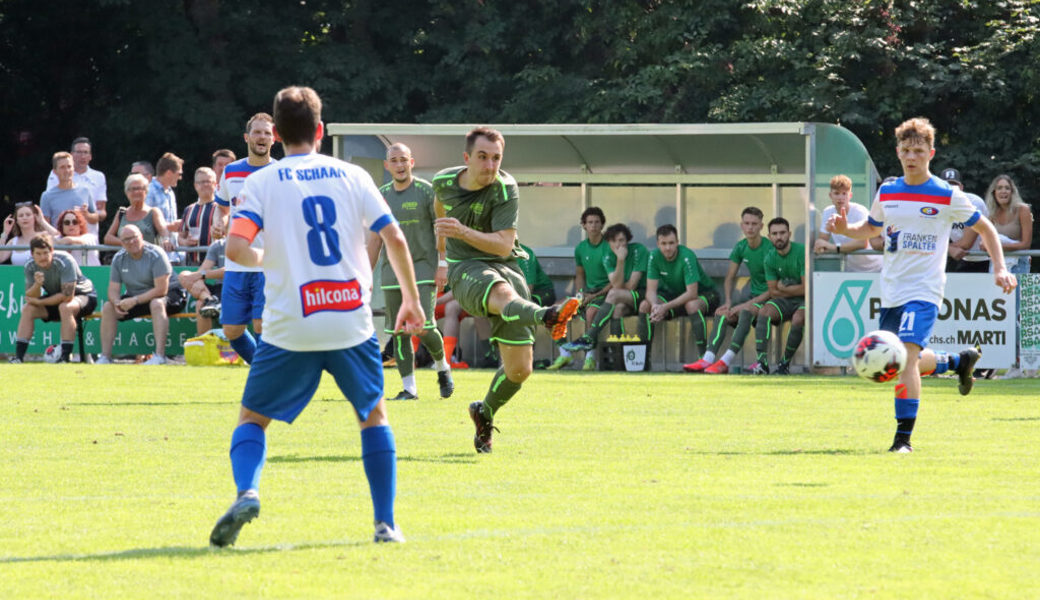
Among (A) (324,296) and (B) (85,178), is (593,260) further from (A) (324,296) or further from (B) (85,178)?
(A) (324,296)

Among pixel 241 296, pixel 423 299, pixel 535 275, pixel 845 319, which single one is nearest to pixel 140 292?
pixel 535 275

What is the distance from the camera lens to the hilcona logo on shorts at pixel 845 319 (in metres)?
19.1

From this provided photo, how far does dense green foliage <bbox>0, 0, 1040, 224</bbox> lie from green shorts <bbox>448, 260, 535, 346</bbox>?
18165 mm

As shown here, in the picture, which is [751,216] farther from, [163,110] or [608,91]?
[163,110]

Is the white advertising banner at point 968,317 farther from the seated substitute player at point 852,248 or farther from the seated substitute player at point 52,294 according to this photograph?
the seated substitute player at point 52,294

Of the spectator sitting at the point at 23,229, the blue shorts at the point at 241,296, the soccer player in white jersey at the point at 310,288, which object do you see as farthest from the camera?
the spectator sitting at the point at 23,229

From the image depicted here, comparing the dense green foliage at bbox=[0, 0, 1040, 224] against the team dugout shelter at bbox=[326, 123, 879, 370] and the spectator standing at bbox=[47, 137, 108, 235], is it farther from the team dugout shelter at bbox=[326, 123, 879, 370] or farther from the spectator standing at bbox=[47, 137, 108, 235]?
the spectator standing at bbox=[47, 137, 108, 235]

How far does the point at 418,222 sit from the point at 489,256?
14.5 ft

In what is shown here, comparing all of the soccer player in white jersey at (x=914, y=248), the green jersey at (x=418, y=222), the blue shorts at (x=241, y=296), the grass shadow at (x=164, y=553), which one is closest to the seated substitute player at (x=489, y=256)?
the soccer player in white jersey at (x=914, y=248)

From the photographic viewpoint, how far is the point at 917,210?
10242 millimetres

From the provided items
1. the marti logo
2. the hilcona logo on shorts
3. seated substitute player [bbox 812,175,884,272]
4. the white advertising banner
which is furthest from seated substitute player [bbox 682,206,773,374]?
the marti logo

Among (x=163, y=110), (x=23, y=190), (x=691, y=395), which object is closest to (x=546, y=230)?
(x=691, y=395)

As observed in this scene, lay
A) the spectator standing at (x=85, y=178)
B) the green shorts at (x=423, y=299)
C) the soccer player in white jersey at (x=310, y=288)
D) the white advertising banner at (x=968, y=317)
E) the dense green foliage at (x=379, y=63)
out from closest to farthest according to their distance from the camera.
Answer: the soccer player in white jersey at (x=310, y=288)
the green shorts at (x=423, y=299)
the white advertising banner at (x=968, y=317)
the spectator standing at (x=85, y=178)
the dense green foliage at (x=379, y=63)

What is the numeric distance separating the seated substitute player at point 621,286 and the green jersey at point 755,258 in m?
1.20
